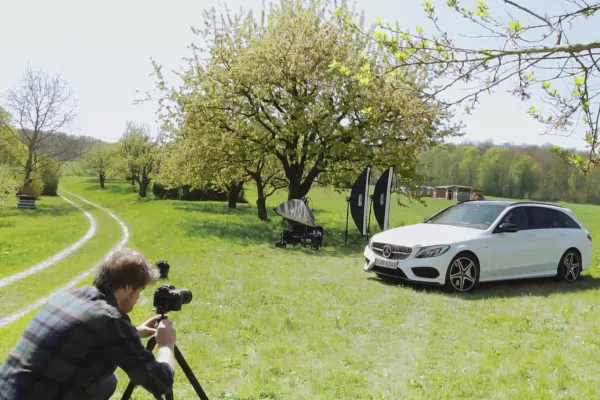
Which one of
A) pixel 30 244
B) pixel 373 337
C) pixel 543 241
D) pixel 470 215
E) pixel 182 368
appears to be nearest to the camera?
pixel 182 368

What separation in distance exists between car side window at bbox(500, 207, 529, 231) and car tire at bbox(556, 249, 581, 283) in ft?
4.54

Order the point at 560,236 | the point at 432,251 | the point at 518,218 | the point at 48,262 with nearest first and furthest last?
the point at 432,251 → the point at 518,218 → the point at 560,236 → the point at 48,262

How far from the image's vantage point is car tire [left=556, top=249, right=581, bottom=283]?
35.5ft

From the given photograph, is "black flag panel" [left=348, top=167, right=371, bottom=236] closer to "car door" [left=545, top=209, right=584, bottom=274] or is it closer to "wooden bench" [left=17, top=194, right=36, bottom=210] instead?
"car door" [left=545, top=209, right=584, bottom=274]

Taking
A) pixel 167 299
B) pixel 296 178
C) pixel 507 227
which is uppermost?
pixel 296 178

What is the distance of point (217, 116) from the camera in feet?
70.4

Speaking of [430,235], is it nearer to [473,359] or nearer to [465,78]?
[473,359]

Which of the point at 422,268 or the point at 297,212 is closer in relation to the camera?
the point at 422,268

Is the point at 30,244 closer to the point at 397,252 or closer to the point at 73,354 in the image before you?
the point at 397,252

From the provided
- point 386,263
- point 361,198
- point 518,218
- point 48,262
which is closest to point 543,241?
point 518,218

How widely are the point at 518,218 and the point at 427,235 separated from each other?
2.10 m

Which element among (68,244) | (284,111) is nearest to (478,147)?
(284,111)

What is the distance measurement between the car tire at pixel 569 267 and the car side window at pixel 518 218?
1383mm

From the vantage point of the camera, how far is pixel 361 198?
683 inches
